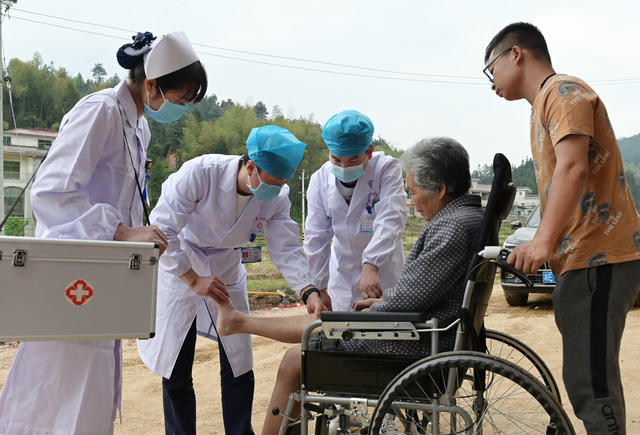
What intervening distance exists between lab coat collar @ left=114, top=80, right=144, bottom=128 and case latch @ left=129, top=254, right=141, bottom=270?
57cm

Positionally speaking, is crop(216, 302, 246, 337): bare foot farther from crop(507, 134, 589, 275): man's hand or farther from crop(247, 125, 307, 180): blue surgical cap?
crop(507, 134, 589, 275): man's hand

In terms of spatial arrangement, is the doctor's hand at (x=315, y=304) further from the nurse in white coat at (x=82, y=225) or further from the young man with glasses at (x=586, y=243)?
the young man with glasses at (x=586, y=243)

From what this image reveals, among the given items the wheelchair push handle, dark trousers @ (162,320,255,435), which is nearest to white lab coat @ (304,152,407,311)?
dark trousers @ (162,320,255,435)

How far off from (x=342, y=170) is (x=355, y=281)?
624 millimetres

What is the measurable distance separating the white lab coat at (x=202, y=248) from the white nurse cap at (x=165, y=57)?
30.6 inches

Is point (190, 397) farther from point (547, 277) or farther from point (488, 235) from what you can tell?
point (547, 277)

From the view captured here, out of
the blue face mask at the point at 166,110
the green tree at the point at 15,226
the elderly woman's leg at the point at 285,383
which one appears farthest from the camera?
the green tree at the point at 15,226

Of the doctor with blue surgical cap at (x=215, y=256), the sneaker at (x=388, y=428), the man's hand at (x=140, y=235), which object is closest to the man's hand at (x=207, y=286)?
the doctor with blue surgical cap at (x=215, y=256)

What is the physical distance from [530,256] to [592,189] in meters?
0.33

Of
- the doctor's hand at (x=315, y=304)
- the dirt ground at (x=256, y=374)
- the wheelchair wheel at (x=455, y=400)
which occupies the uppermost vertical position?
the doctor's hand at (x=315, y=304)

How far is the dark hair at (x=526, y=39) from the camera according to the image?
86.1 inches

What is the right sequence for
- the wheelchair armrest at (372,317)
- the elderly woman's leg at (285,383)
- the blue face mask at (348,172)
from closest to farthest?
the wheelchair armrest at (372,317) → the elderly woman's leg at (285,383) → the blue face mask at (348,172)

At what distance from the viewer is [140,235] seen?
2016 millimetres

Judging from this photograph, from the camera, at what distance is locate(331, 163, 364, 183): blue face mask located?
3174mm
